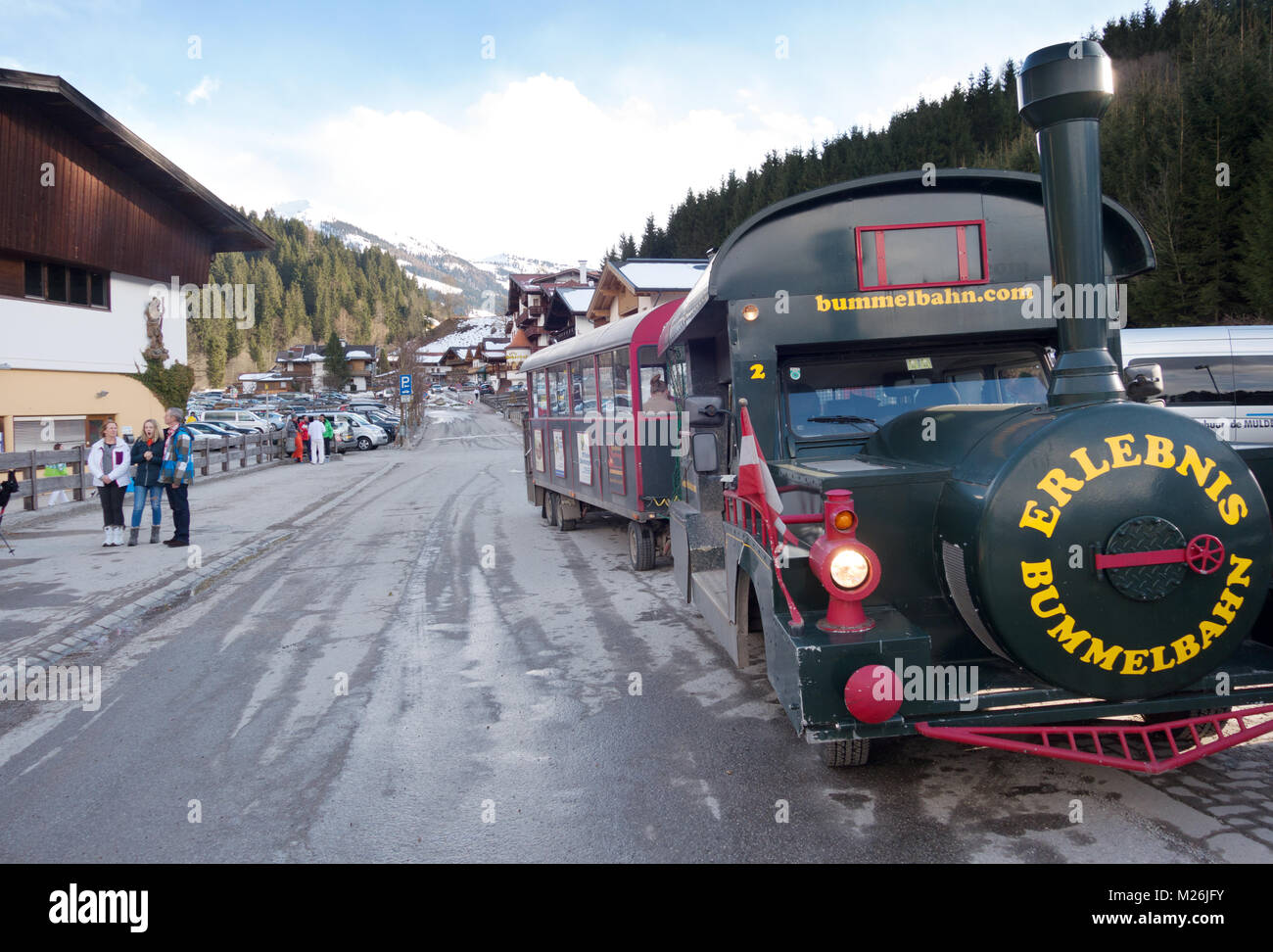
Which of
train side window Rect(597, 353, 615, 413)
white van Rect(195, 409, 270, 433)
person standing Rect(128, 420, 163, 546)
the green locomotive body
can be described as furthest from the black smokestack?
white van Rect(195, 409, 270, 433)

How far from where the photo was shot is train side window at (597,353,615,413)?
11.5m

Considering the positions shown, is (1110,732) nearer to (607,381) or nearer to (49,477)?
(607,381)

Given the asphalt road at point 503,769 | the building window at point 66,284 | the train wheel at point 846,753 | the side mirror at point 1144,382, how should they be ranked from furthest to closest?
the building window at point 66,284 → the train wheel at point 846,753 → the side mirror at point 1144,382 → the asphalt road at point 503,769

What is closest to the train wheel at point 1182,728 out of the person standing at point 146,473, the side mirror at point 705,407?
the side mirror at point 705,407

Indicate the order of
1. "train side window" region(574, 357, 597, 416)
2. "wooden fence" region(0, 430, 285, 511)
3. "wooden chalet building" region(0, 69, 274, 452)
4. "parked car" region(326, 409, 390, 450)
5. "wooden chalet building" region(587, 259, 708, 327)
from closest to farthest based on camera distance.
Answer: "train side window" region(574, 357, 597, 416), "wooden fence" region(0, 430, 285, 511), "wooden chalet building" region(0, 69, 274, 452), "wooden chalet building" region(587, 259, 708, 327), "parked car" region(326, 409, 390, 450)

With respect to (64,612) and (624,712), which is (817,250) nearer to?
(624,712)

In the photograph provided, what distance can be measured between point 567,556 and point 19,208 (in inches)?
857

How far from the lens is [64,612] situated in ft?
29.1

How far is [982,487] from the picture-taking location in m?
3.68

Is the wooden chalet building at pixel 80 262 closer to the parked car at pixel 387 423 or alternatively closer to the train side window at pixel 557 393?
the train side window at pixel 557 393

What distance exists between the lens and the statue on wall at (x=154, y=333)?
1215 inches

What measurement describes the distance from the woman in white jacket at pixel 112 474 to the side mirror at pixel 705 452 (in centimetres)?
1029

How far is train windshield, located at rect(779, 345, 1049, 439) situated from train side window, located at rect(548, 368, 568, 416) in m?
8.82
